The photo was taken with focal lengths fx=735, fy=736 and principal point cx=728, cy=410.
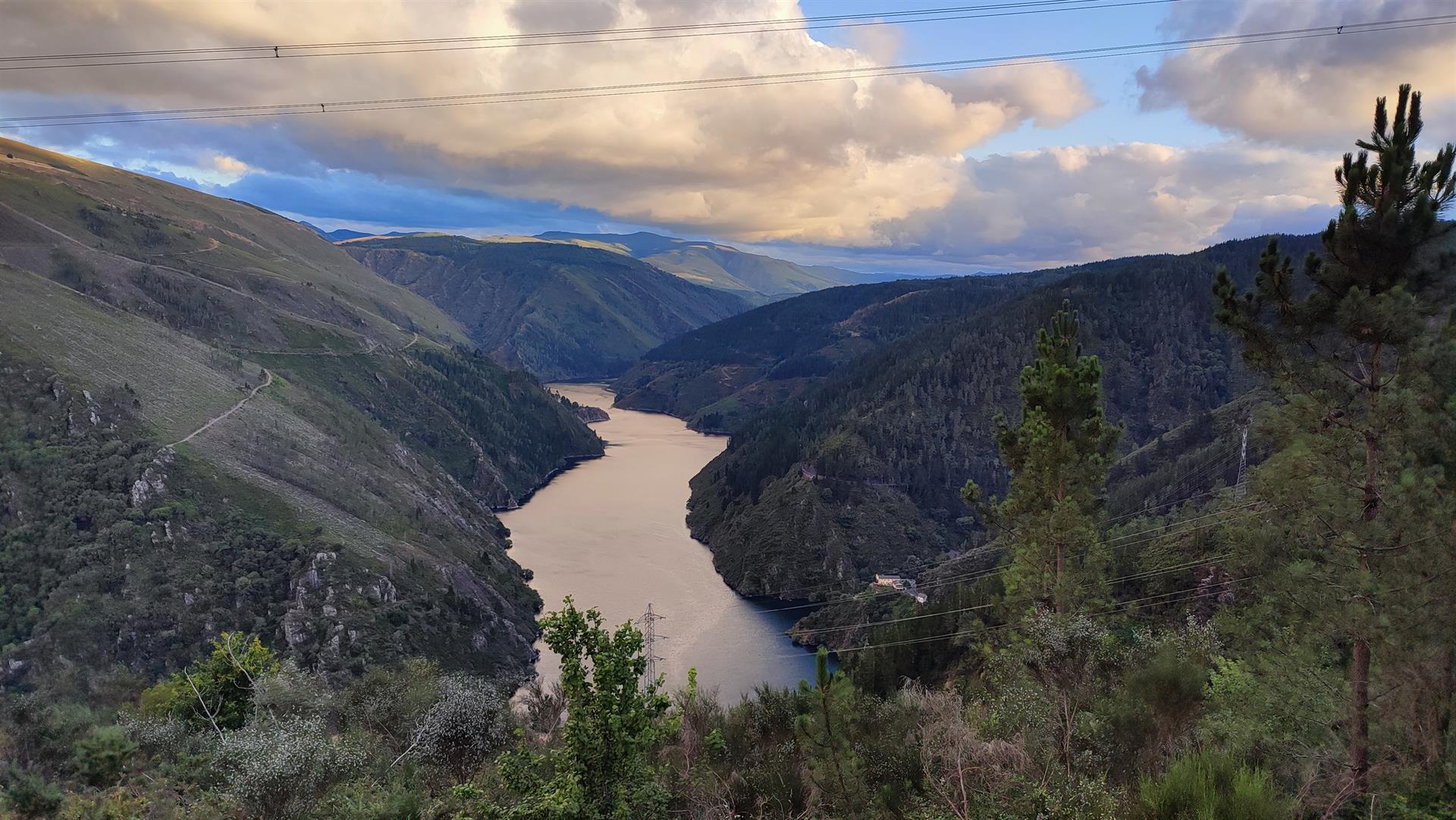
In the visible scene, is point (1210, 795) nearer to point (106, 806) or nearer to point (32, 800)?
point (106, 806)

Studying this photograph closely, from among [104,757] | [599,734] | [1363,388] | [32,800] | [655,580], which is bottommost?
[655,580]

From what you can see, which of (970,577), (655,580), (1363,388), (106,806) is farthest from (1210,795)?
(655,580)

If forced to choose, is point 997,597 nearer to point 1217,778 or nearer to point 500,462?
point 1217,778

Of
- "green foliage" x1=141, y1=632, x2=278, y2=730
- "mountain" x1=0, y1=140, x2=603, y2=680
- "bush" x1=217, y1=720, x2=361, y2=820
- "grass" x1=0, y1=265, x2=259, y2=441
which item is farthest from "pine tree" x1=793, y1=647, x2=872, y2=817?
"grass" x1=0, y1=265, x2=259, y2=441

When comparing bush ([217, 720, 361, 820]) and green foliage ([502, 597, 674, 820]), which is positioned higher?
green foliage ([502, 597, 674, 820])

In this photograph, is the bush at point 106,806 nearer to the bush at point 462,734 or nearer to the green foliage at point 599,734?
the bush at point 462,734

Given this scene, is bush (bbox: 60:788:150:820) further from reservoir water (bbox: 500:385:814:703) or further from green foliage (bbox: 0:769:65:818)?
reservoir water (bbox: 500:385:814:703)
